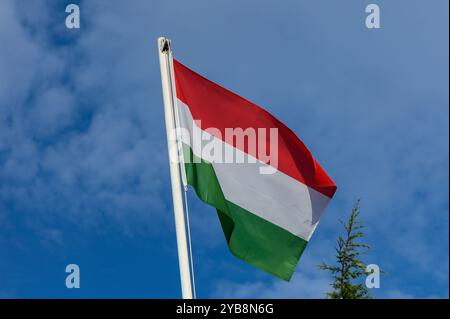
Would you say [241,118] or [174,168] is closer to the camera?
[174,168]

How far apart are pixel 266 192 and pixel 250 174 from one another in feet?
1.46

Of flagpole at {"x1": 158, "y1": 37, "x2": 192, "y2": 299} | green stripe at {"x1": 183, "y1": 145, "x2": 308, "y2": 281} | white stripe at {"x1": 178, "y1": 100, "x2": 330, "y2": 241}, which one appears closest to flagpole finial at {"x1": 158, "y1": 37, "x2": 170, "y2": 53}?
flagpole at {"x1": 158, "y1": 37, "x2": 192, "y2": 299}

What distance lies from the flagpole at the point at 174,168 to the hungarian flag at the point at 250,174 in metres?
0.46

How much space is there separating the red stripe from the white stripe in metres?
0.17

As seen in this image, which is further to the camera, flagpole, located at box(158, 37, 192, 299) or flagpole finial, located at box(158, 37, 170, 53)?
flagpole finial, located at box(158, 37, 170, 53)

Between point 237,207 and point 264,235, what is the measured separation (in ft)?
2.30

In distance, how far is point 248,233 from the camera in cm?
1096

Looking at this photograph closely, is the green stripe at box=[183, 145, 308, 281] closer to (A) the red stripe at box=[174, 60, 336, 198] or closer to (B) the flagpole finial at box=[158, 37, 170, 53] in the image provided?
(A) the red stripe at box=[174, 60, 336, 198]

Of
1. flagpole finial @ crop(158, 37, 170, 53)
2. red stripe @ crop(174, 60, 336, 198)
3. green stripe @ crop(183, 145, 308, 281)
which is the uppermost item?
flagpole finial @ crop(158, 37, 170, 53)

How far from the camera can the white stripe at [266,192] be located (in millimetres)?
10906

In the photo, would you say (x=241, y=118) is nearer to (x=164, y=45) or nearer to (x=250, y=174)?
(x=250, y=174)

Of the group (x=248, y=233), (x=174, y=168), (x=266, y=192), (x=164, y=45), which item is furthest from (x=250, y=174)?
(x=164, y=45)

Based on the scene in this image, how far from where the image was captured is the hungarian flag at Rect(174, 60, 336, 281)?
10844 millimetres

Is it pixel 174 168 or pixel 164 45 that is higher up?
pixel 164 45
